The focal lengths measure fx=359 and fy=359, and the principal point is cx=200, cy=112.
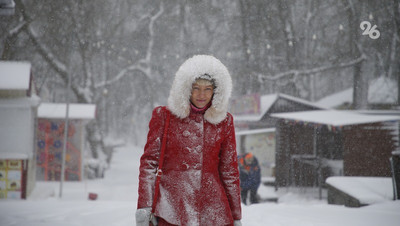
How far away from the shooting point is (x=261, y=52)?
73.3ft

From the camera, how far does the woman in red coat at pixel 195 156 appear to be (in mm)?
2396

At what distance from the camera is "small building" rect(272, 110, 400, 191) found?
11.3m

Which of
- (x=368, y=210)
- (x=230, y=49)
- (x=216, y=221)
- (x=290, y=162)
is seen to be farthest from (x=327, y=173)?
(x=216, y=221)

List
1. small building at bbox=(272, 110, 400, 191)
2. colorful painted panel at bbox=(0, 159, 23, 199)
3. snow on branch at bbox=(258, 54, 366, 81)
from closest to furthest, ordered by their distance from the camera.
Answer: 1. colorful painted panel at bbox=(0, 159, 23, 199)
2. small building at bbox=(272, 110, 400, 191)
3. snow on branch at bbox=(258, 54, 366, 81)

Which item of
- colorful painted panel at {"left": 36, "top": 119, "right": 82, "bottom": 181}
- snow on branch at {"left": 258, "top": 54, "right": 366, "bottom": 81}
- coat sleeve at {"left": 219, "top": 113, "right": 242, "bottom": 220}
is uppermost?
snow on branch at {"left": 258, "top": 54, "right": 366, "bottom": 81}

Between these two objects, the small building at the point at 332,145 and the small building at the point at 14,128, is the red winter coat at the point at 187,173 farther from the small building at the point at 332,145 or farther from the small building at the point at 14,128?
the small building at the point at 332,145

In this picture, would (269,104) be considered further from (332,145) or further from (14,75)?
(14,75)

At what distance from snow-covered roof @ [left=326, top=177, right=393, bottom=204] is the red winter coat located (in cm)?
514

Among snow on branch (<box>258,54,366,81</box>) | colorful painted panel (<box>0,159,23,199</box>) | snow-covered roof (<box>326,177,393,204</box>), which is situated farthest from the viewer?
snow on branch (<box>258,54,366,81</box>)

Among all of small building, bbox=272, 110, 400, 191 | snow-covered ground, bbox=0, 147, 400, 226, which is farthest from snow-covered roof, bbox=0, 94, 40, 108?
small building, bbox=272, 110, 400, 191

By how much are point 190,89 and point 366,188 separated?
6391mm

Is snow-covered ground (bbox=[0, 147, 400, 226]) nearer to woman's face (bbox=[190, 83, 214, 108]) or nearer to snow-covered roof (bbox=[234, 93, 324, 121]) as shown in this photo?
woman's face (bbox=[190, 83, 214, 108])

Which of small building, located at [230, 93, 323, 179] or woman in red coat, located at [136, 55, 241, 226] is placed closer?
woman in red coat, located at [136, 55, 241, 226]

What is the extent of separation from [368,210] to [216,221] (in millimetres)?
4202
